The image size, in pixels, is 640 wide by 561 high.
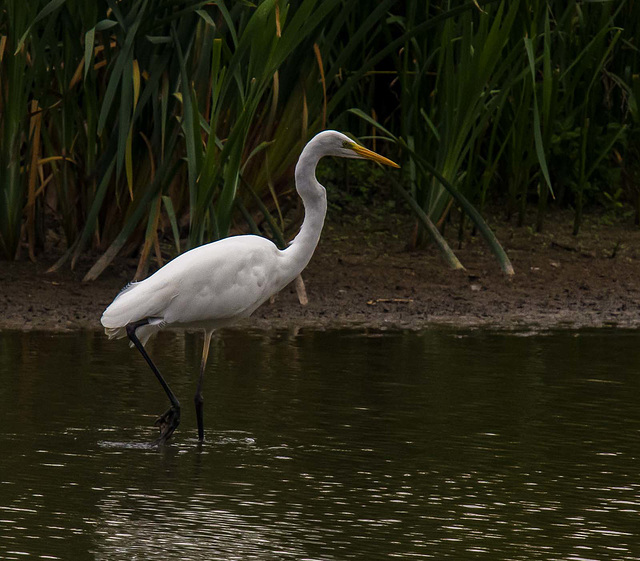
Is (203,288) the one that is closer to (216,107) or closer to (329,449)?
(329,449)

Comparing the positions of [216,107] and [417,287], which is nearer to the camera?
[216,107]

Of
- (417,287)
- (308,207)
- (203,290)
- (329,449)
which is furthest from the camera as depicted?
(417,287)

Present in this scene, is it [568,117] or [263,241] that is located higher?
[568,117]

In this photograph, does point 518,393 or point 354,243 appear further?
point 354,243

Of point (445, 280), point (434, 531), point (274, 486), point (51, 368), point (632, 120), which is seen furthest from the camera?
point (632, 120)

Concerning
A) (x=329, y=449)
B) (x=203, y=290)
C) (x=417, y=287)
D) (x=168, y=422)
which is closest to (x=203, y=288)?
(x=203, y=290)

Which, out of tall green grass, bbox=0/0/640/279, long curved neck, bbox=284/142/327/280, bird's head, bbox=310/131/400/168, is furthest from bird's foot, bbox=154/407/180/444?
tall green grass, bbox=0/0/640/279

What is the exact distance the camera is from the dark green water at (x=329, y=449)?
4.37 meters

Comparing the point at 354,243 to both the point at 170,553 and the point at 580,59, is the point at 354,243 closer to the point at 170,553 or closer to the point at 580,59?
the point at 580,59

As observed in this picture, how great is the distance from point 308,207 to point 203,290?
0.75 meters

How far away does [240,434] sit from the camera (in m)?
5.93

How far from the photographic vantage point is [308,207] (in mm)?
6637

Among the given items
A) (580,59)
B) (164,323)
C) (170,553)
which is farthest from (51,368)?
(580,59)

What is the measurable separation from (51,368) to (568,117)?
5.62 m
